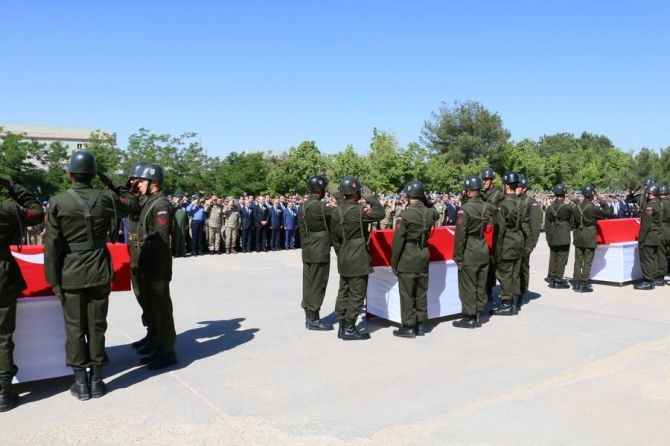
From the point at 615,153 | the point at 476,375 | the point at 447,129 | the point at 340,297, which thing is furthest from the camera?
the point at 615,153

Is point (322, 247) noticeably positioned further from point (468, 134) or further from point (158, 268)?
point (468, 134)

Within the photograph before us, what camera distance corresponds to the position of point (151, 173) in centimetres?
587

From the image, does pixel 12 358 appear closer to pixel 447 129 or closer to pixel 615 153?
pixel 447 129

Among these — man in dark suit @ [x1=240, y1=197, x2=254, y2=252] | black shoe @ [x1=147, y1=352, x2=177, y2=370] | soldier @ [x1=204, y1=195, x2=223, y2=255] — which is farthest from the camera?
man in dark suit @ [x1=240, y1=197, x2=254, y2=252]

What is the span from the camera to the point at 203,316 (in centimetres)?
811

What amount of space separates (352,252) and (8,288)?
365 centimetres

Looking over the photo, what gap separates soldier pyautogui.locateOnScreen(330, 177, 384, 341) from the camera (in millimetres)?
6734

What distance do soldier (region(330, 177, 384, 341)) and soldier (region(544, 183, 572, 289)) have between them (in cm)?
478

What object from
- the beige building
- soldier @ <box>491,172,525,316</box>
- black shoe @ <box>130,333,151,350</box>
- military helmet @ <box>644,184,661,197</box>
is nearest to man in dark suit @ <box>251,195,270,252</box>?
soldier @ <box>491,172,525,316</box>

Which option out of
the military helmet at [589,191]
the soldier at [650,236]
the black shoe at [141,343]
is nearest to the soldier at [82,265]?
the black shoe at [141,343]

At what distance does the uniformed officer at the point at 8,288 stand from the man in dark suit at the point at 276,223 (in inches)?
507

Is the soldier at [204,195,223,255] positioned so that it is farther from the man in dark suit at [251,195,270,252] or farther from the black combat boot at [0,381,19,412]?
the black combat boot at [0,381,19,412]

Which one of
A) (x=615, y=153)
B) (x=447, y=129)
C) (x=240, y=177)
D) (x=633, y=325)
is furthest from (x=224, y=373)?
(x=615, y=153)

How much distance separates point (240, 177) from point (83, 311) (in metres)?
49.0
